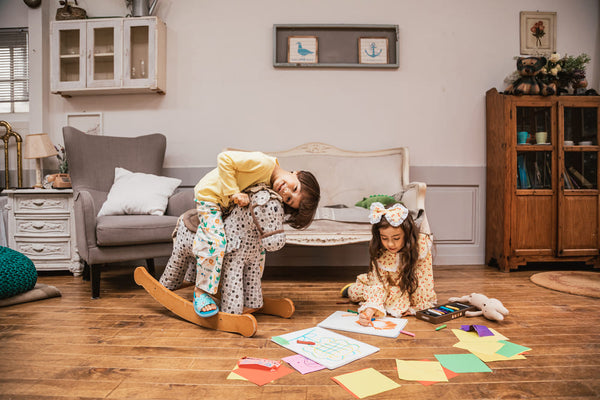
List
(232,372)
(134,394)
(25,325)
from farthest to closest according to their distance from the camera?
1. (25,325)
2. (232,372)
3. (134,394)

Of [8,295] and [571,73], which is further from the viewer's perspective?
[571,73]

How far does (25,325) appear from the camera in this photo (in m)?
1.70

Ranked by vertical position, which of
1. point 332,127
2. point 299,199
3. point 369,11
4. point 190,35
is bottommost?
point 299,199

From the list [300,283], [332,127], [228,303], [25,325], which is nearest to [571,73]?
[332,127]

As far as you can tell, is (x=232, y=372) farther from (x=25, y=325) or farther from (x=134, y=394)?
(x=25, y=325)

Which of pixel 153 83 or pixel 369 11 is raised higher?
pixel 369 11

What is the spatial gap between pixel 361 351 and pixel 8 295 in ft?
6.18

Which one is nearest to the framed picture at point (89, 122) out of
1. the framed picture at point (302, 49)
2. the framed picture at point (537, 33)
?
the framed picture at point (302, 49)

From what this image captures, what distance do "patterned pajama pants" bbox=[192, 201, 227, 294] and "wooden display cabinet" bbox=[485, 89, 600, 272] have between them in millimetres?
2362

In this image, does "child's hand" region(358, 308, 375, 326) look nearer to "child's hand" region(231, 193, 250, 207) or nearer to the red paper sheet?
the red paper sheet

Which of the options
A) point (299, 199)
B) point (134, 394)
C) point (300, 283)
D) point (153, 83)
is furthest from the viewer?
point (153, 83)

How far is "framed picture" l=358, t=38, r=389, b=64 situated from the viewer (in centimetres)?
320

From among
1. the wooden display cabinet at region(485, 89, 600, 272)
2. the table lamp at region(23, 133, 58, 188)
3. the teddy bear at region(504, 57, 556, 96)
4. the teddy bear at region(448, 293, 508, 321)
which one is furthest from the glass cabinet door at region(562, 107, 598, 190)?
the table lamp at region(23, 133, 58, 188)

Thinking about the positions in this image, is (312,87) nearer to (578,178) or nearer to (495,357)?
(578,178)
